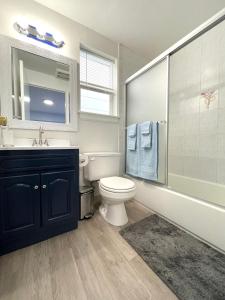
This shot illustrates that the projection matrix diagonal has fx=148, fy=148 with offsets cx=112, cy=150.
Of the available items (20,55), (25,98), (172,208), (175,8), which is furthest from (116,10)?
A: (172,208)

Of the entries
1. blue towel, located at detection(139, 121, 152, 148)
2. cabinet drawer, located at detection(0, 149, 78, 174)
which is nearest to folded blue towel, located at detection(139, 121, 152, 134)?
blue towel, located at detection(139, 121, 152, 148)

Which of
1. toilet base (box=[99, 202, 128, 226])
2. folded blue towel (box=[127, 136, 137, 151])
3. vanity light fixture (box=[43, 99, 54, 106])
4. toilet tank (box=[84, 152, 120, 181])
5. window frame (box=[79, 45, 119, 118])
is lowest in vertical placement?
toilet base (box=[99, 202, 128, 226])

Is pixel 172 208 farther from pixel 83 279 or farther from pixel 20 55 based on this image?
pixel 20 55

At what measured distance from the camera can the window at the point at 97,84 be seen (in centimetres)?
204

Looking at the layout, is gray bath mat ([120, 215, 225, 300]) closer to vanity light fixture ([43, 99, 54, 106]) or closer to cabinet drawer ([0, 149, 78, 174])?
cabinet drawer ([0, 149, 78, 174])

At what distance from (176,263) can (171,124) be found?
133 centimetres

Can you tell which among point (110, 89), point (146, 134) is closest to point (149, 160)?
point (146, 134)

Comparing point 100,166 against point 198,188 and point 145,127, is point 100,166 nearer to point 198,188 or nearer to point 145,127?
point 145,127

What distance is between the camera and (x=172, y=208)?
5.16 ft

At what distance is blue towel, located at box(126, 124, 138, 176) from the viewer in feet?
6.86

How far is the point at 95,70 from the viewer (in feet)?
7.05

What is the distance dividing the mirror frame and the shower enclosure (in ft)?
3.17

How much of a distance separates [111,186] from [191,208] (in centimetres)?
77

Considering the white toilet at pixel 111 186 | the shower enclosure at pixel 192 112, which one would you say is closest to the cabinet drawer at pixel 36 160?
the white toilet at pixel 111 186
